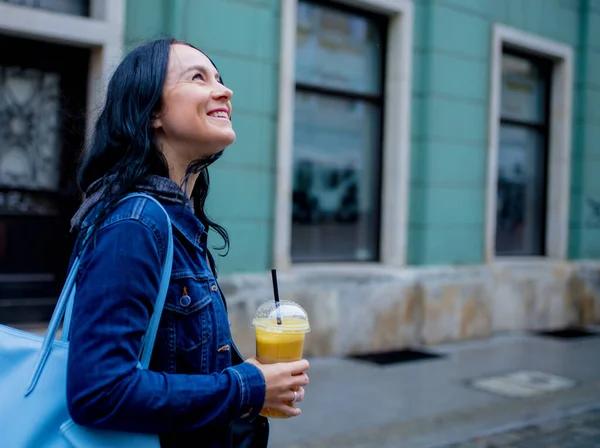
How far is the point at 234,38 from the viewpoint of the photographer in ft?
20.5

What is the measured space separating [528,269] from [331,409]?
185 inches

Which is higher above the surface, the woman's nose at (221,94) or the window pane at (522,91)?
the window pane at (522,91)

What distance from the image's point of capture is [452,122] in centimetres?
796

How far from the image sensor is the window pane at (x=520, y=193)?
9.27 meters

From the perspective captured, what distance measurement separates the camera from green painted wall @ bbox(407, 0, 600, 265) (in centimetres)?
773

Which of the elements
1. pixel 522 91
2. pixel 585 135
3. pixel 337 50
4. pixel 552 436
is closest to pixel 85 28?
pixel 337 50

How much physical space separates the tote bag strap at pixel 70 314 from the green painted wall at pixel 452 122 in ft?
21.4

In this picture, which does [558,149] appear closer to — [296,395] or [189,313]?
[296,395]

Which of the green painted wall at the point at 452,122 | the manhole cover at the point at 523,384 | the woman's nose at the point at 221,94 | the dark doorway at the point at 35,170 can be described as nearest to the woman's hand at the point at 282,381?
the woman's nose at the point at 221,94

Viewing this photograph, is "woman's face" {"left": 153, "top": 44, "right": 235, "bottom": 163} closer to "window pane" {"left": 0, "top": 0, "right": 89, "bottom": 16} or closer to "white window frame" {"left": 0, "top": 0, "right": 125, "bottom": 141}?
"white window frame" {"left": 0, "top": 0, "right": 125, "bottom": 141}

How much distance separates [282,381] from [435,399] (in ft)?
14.4

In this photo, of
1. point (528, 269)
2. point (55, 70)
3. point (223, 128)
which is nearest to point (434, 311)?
point (528, 269)

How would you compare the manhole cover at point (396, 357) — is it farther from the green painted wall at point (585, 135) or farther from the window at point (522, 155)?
the green painted wall at point (585, 135)

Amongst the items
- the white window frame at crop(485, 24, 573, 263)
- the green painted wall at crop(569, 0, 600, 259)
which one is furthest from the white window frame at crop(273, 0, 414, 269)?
the green painted wall at crop(569, 0, 600, 259)
